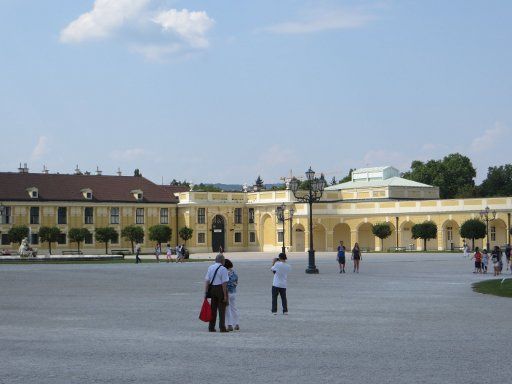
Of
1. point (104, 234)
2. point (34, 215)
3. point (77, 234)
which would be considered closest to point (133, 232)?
point (104, 234)

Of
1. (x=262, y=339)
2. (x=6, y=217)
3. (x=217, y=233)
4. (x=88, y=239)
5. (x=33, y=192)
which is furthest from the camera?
(x=217, y=233)

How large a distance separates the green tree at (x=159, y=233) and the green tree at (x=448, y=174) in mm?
49507

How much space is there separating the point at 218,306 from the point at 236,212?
82.7 m

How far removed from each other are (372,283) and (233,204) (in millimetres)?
65696

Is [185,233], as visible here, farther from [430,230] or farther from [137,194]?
[430,230]

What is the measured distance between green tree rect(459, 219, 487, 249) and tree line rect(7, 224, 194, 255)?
87.5 ft

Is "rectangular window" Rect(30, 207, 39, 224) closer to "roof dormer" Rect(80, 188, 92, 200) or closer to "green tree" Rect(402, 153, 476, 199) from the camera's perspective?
"roof dormer" Rect(80, 188, 92, 200)

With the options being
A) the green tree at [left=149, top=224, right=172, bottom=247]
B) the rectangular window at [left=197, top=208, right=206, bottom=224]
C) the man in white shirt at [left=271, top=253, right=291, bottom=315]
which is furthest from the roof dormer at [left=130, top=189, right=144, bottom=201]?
the man in white shirt at [left=271, top=253, right=291, bottom=315]

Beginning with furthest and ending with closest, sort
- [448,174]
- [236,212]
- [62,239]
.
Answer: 1. [448,174]
2. [236,212]
3. [62,239]

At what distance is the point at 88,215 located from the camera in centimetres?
9206

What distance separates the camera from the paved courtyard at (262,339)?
1295cm

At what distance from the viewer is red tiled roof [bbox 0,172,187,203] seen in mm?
88750

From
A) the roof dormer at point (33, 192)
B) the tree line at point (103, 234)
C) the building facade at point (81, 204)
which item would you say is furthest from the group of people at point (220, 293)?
the roof dormer at point (33, 192)

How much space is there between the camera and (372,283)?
35625 millimetres
